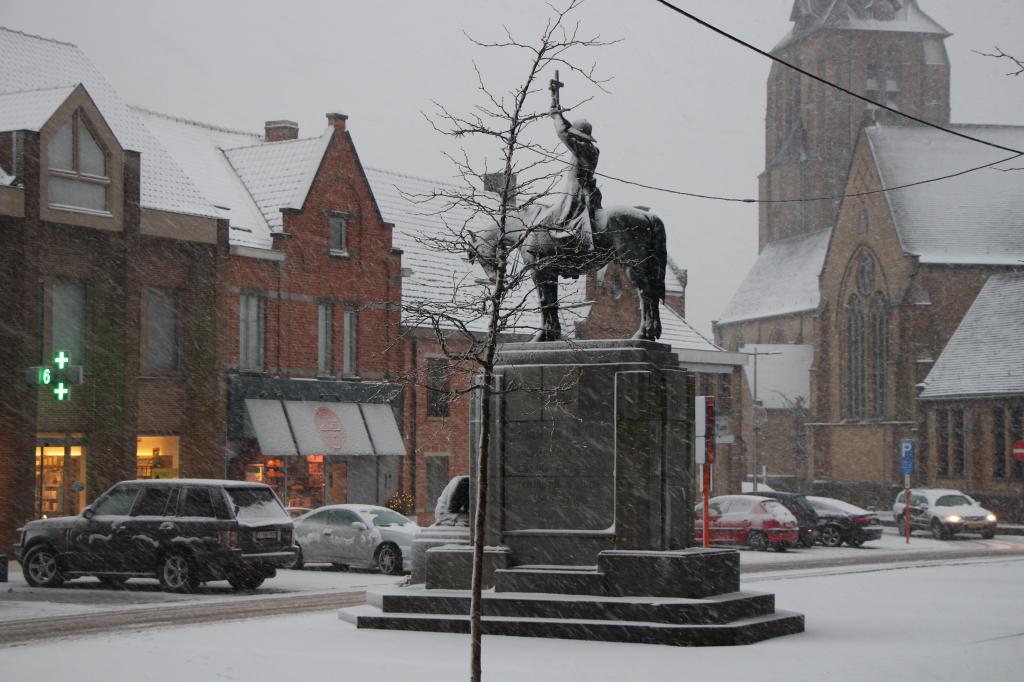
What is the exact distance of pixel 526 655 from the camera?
14336 millimetres

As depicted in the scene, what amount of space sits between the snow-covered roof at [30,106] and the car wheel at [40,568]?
39.1 ft

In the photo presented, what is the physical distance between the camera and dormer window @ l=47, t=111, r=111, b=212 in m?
32.8

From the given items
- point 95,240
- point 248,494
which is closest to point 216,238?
point 95,240

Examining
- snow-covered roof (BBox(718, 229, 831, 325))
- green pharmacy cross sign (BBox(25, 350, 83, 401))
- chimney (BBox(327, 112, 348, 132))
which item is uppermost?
snow-covered roof (BBox(718, 229, 831, 325))

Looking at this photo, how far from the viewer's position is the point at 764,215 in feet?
364

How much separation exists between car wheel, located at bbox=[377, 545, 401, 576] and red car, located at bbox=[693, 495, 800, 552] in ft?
34.5

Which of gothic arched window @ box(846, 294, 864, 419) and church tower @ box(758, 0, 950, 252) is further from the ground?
church tower @ box(758, 0, 950, 252)

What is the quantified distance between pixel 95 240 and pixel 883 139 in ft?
179

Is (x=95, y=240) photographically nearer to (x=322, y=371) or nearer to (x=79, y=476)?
(x=79, y=476)

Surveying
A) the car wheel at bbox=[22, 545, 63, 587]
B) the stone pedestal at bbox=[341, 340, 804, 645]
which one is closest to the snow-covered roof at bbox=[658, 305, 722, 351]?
the car wheel at bbox=[22, 545, 63, 587]

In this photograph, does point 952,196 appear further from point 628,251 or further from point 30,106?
point 628,251

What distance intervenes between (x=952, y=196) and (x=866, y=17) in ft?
99.9

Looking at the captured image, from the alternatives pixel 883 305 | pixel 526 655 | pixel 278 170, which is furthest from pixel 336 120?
pixel 883 305

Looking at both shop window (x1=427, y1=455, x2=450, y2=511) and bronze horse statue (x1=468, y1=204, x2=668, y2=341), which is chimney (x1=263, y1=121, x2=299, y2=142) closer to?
shop window (x1=427, y1=455, x2=450, y2=511)
